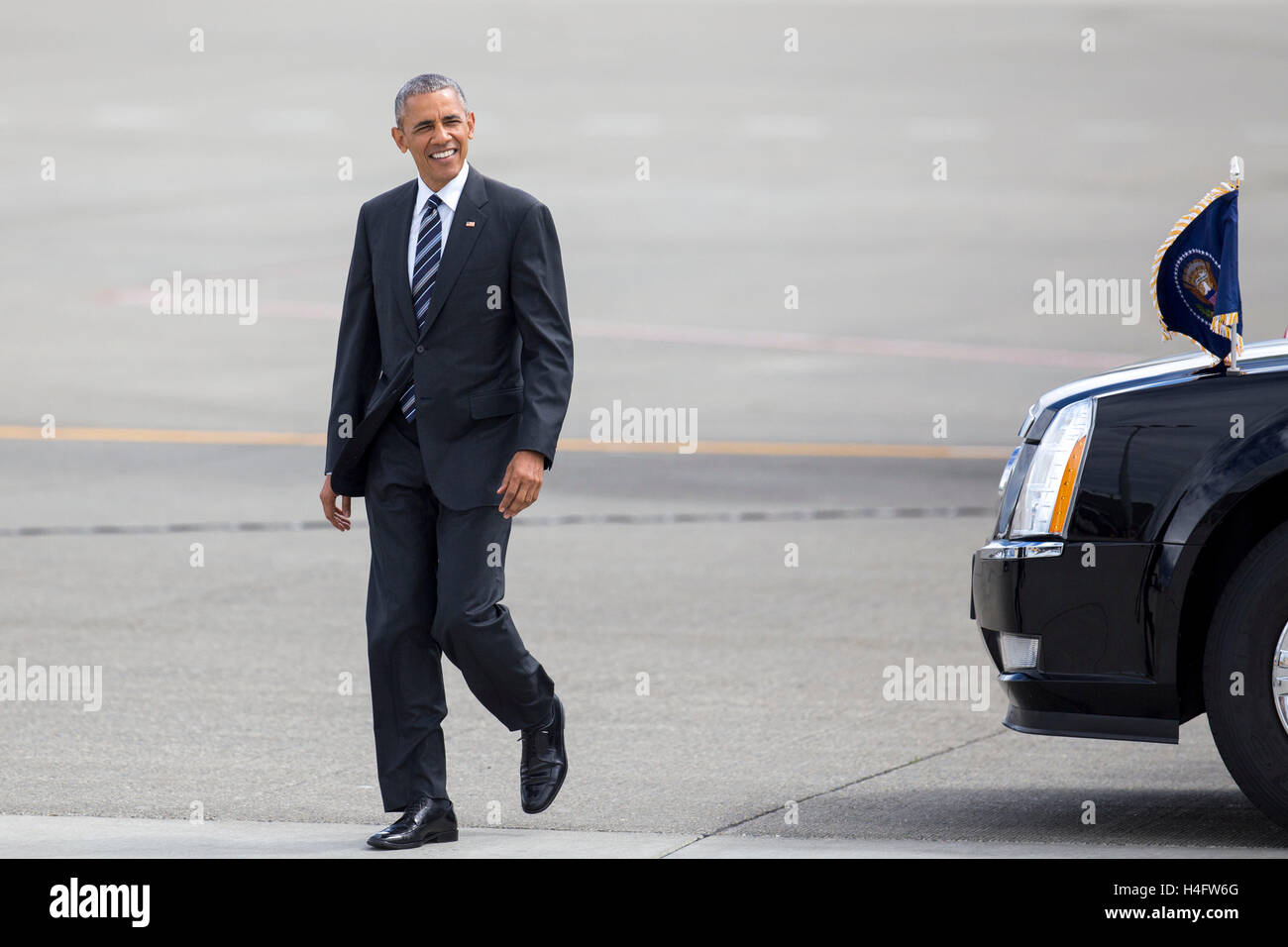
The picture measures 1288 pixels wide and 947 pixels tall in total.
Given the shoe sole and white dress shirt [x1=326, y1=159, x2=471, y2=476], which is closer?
the shoe sole

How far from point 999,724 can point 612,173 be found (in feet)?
52.1

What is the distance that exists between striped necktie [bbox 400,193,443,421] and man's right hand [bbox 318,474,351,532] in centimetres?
31

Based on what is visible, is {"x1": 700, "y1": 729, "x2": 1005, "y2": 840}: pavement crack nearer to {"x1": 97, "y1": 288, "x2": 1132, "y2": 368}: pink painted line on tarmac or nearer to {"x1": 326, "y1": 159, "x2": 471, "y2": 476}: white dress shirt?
{"x1": 326, "y1": 159, "x2": 471, "y2": 476}: white dress shirt

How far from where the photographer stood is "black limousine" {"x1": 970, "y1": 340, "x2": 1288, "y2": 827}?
17.0 feet

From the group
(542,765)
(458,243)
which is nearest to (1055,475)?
(542,765)

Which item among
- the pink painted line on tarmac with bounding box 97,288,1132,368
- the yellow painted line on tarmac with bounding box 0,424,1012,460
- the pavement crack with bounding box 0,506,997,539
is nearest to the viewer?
the pavement crack with bounding box 0,506,997,539

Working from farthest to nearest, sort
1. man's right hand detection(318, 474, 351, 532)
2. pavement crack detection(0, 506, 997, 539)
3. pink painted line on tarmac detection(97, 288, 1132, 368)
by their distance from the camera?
pink painted line on tarmac detection(97, 288, 1132, 368), pavement crack detection(0, 506, 997, 539), man's right hand detection(318, 474, 351, 532)

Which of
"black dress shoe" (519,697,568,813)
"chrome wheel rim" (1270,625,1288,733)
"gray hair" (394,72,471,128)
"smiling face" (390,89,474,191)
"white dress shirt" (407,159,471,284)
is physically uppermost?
"gray hair" (394,72,471,128)

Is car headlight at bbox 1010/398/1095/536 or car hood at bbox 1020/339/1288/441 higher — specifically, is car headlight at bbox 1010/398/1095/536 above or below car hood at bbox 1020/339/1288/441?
below

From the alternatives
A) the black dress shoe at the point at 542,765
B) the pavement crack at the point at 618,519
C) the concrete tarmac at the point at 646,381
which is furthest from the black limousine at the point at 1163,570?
the pavement crack at the point at 618,519

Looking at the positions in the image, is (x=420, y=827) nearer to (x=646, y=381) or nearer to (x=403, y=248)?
(x=403, y=248)

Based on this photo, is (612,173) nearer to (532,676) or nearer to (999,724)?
(999,724)

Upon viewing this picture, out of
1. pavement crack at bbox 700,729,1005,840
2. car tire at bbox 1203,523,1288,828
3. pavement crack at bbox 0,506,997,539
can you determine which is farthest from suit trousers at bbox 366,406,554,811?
pavement crack at bbox 0,506,997,539
